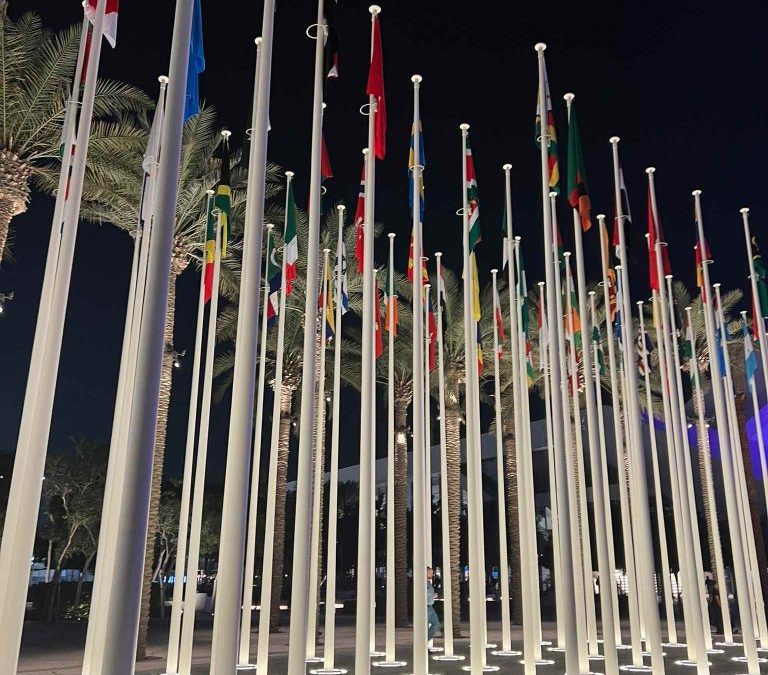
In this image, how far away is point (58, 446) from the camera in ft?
229

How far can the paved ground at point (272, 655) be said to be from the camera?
602 inches

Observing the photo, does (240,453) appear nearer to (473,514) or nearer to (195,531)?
(473,514)

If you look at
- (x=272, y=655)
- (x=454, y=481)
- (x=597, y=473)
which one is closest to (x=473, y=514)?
(x=597, y=473)

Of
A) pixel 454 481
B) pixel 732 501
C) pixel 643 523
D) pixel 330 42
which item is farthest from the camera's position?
pixel 454 481

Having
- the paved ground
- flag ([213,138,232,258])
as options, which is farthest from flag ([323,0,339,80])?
the paved ground

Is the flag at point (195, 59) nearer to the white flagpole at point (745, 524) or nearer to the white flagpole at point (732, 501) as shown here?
the white flagpole at point (732, 501)

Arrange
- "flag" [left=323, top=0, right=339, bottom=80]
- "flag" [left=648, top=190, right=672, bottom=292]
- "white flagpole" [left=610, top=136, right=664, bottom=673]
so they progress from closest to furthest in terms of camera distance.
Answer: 1. "flag" [left=323, top=0, right=339, bottom=80]
2. "white flagpole" [left=610, top=136, right=664, bottom=673]
3. "flag" [left=648, top=190, right=672, bottom=292]

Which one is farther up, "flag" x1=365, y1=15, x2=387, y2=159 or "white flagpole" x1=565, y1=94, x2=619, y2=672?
"flag" x1=365, y1=15, x2=387, y2=159

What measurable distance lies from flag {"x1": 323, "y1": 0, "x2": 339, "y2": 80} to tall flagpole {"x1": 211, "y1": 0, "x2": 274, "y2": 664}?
103 inches

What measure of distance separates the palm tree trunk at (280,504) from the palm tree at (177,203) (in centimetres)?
478

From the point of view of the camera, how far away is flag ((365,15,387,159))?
12.3 meters

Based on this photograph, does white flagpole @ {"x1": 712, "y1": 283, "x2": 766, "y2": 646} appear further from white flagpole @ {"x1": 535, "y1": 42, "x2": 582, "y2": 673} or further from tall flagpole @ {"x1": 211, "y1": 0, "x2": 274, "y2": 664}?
tall flagpole @ {"x1": 211, "y1": 0, "x2": 274, "y2": 664}

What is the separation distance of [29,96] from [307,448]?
12.1 meters

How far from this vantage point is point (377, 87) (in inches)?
488
